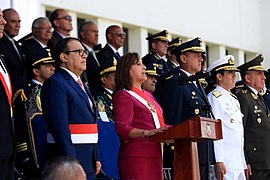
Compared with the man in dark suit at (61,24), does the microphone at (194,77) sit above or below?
below

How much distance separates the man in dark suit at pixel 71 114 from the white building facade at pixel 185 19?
3.29 meters

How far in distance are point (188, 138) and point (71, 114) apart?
0.98 metres

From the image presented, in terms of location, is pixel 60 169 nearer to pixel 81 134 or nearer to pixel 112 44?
pixel 81 134

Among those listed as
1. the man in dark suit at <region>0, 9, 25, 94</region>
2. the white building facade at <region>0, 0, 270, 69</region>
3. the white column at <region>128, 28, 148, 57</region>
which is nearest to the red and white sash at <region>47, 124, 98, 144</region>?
the man in dark suit at <region>0, 9, 25, 94</region>

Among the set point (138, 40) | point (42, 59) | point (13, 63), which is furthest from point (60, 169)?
point (138, 40)

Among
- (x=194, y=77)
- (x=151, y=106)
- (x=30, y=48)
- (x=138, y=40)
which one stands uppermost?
(x=138, y=40)

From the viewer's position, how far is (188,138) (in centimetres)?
588

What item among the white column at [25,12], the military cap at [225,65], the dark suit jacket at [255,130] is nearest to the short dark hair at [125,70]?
the military cap at [225,65]

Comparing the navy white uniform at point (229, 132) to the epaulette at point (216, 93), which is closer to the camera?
the navy white uniform at point (229, 132)

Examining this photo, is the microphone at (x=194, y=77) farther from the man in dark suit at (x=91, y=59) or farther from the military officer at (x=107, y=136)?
the man in dark suit at (x=91, y=59)

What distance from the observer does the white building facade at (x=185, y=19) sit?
11927 mm

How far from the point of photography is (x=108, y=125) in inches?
303

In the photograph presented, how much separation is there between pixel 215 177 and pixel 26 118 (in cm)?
235

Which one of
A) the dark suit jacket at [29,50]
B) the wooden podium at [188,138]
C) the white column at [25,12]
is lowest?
the wooden podium at [188,138]
